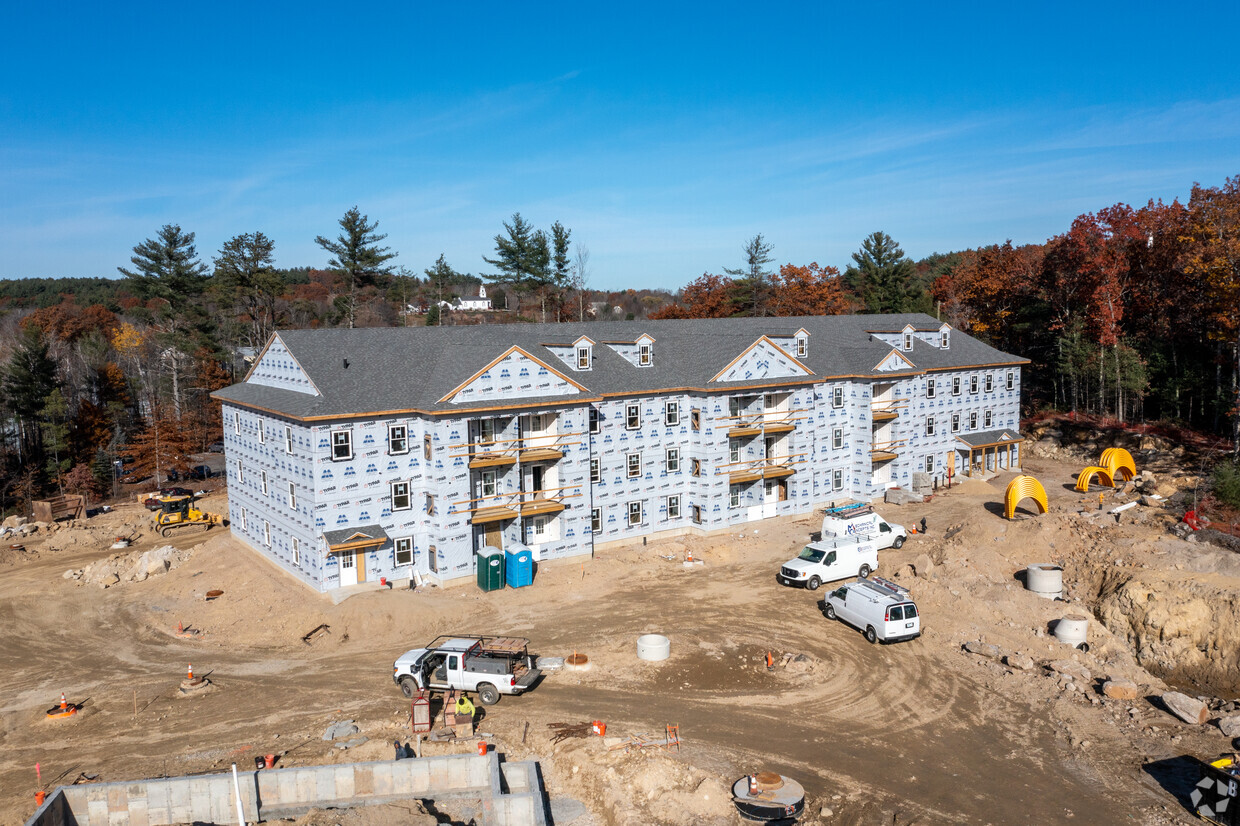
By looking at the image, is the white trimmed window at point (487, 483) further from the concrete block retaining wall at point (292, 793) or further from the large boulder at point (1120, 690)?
the large boulder at point (1120, 690)

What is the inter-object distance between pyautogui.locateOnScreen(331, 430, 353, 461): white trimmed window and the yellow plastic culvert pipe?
4534 centimetres

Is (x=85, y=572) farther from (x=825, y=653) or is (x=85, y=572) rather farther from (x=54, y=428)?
(x=825, y=653)

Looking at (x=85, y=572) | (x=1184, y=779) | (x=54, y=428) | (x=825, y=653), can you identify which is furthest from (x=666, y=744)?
(x=54, y=428)

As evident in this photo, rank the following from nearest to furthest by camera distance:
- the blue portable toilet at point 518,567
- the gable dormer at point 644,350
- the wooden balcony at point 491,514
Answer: the blue portable toilet at point 518,567
the wooden balcony at point 491,514
the gable dormer at point 644,350

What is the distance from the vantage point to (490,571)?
35781 mm

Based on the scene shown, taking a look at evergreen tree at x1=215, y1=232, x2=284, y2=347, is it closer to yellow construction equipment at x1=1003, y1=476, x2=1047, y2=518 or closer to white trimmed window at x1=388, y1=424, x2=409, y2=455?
white trimmed window at x1=388, y1=424, x2=409, y2=455

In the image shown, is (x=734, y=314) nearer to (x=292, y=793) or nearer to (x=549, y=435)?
(x=549, y=435)

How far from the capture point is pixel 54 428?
64.1 meters

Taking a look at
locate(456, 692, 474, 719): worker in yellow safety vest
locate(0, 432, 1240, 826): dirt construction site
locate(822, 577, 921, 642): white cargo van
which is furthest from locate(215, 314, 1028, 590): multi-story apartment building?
locate(456, 692, 474, 719): worker in yellow safety vest

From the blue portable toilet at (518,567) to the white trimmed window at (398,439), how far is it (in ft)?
22.2

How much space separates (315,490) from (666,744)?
19701 mm

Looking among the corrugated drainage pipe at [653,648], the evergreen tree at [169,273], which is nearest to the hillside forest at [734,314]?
the evergreen tree at [169,273]

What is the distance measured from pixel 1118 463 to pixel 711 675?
36461 mm

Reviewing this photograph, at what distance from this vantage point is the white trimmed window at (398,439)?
35.9 meters
